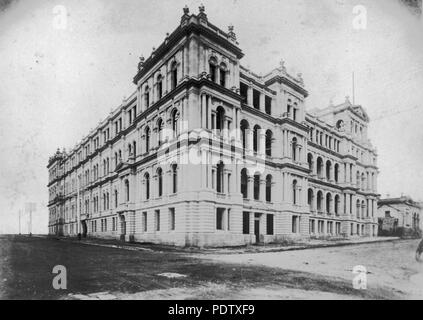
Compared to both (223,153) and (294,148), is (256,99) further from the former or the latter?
(223,153)

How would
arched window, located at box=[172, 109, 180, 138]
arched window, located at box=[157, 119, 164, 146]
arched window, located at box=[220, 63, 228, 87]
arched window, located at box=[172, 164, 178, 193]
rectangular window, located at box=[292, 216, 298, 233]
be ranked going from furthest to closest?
arched window, located at box=[157, 119, 164, 146] < rectangular window, located at box=[292, 216, 298, 233] < arched window, located at box=[172, 164, 178, 193] < arched window, located at box=[172, 109, 180, 138] < arched window, located at box=[220, 63, 228, 87]

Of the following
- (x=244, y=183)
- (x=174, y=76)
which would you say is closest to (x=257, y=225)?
(x=244, y=183)

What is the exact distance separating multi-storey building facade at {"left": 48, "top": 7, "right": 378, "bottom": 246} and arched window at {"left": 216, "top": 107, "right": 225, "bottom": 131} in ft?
0.22

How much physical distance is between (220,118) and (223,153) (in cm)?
309

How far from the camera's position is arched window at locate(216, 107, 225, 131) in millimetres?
21823

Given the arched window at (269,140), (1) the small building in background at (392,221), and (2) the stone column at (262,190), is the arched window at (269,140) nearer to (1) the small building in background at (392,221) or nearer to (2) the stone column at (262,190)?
(2) the stone column at (262,190)

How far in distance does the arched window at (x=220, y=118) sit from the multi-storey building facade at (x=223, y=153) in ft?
0.22

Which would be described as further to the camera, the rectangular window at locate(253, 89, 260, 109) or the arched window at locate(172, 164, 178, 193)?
the rectangular window at locate(253, 89, 260, 109)

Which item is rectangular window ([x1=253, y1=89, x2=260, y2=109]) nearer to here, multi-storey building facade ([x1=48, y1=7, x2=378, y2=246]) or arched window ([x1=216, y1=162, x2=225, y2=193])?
multi-storey building facade ([x1=48, y1=7, x2=378, y2=246])

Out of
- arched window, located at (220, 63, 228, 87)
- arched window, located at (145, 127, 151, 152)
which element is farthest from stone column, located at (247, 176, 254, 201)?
arched window, located at (145, 127, 151, 152)

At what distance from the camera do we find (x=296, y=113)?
76.3 ft
